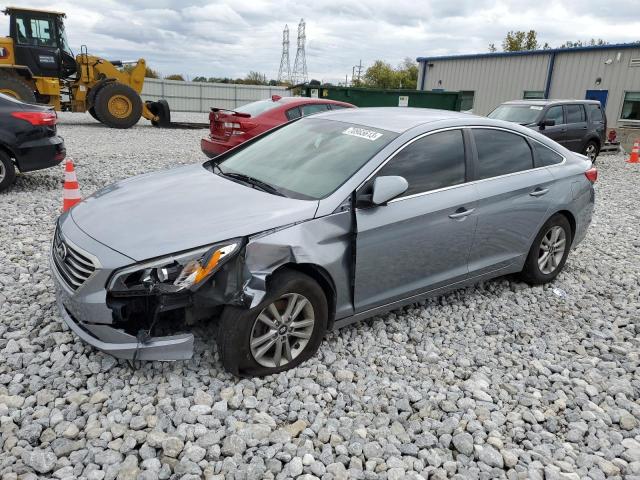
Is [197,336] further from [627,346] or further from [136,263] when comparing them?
[627,346]

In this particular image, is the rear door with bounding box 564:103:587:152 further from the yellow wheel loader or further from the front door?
the yellow wheel loader

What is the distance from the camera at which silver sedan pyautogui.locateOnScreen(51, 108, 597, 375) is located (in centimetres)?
289

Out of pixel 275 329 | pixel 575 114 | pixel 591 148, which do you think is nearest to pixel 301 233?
pixel 275 329

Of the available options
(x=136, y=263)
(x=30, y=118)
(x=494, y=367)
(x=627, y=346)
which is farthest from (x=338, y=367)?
(x=30, y=118)

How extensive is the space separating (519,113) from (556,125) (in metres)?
0.95

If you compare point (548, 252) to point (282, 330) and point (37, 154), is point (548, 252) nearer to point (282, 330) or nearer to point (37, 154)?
point (282, 330)

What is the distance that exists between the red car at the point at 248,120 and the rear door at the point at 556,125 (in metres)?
5.64

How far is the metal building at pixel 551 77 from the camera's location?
2081 centimetres

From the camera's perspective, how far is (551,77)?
75.9 feet

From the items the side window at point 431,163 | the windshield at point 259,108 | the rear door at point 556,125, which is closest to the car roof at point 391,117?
the side window at point 431,163

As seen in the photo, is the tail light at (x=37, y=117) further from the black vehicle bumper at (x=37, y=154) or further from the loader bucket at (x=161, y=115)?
the loader bucket at (x=161, y=115)

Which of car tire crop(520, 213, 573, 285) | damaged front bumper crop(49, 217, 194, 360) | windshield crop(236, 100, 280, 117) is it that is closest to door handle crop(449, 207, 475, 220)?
car tire crop(520, 213, 573, 285)

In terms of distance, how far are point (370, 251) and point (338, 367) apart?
79cm

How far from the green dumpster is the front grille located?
44.2 feet
